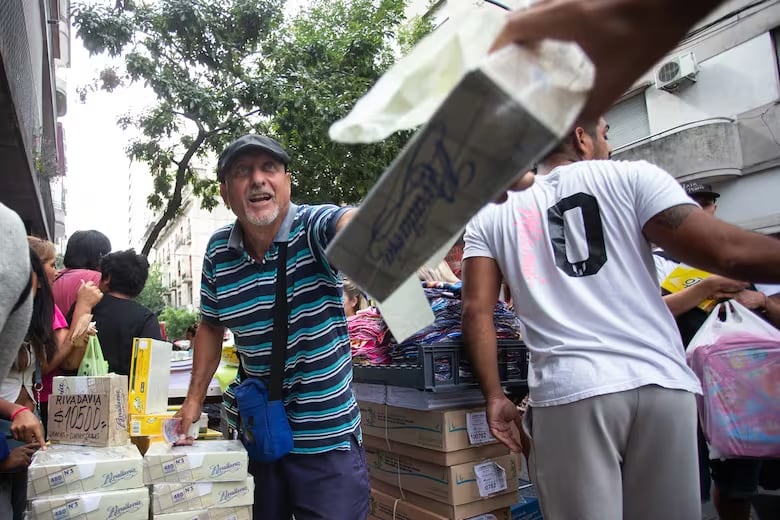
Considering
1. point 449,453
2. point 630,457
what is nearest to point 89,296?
point 449,453

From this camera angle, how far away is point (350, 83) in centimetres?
1169

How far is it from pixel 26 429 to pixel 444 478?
198 centimetres

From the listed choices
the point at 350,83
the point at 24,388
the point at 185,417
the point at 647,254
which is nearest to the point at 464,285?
the point at 647,254

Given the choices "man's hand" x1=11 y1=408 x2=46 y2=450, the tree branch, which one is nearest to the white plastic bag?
"man's hand" x1=11 y1=408 x2=46 y2=450

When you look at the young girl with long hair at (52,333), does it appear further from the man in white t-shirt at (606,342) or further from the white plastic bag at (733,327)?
the white plastic bag at (733,327)

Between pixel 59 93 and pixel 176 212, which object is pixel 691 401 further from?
pixel 59 93

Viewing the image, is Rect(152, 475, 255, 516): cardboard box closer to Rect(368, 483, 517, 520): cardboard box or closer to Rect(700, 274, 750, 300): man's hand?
Rect(368, 483, 517, 520): cardboard box

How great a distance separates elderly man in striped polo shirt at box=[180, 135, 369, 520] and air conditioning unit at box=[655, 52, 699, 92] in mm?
14819

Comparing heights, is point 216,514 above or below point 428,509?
above

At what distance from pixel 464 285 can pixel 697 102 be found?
15021 mm

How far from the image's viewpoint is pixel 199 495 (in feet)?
7.01

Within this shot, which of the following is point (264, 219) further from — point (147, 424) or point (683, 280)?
point (683, 280)

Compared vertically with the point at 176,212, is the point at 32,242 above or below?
below

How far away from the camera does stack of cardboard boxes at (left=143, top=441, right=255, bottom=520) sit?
6.93 ft
